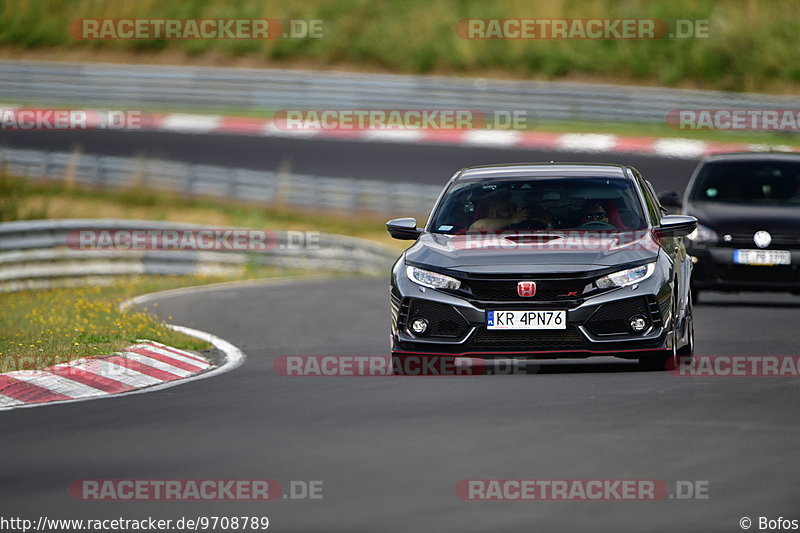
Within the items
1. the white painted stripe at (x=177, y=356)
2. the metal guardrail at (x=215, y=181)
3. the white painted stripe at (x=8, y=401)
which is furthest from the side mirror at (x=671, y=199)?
the metal guardrail at (x=215, y=181)

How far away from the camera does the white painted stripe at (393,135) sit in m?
37.2

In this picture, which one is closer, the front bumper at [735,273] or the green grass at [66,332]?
the green grass at [66,332]

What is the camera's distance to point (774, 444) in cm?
830

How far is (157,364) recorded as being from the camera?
1268cm

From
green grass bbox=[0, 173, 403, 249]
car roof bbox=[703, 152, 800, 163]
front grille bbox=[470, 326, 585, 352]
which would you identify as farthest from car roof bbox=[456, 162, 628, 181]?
green grass bbox=[0, 173, 403, 249]

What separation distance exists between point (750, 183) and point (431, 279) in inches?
306

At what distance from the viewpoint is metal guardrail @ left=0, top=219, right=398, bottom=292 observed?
22875 millimetres

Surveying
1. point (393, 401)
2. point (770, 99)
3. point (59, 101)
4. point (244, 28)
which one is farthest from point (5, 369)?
point (244, 28)

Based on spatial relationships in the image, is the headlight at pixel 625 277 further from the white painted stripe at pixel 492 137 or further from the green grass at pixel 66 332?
the white painted stripe at pixel 492 137

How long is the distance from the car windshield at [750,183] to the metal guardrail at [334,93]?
17140mm

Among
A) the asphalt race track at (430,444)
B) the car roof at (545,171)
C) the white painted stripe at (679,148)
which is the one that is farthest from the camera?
the white painted stripe at (679,148)

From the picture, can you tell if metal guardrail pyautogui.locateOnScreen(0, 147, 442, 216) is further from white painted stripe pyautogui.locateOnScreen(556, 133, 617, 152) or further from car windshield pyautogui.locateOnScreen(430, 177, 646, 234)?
car windshield pyautogui.locateOnScreen(430, 177, 646, 234)

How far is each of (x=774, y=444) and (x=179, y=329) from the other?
29.0 ft

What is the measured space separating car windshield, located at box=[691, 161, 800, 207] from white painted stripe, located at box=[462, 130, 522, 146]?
17945 millimetres
